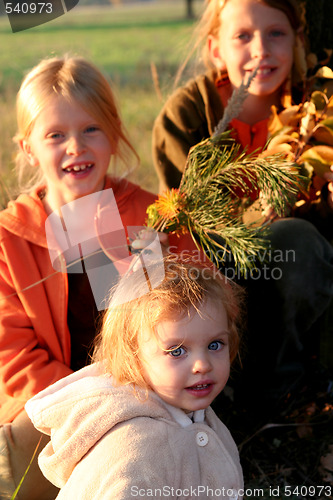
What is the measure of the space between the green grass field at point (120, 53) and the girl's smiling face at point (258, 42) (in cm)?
33

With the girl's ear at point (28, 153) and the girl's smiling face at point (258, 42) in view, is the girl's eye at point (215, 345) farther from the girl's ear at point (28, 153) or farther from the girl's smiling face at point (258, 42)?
the girl's smiling face at point (258, 42)

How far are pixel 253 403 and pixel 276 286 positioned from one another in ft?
1.61

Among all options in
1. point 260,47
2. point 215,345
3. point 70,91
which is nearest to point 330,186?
point 260,47

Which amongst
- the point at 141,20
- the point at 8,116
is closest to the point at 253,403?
the point at 8,116

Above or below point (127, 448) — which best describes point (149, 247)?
above

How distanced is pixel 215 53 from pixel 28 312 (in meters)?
1.32

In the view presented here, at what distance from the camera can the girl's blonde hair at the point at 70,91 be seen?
84.5 inches

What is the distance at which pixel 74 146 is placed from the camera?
2104 millimetres

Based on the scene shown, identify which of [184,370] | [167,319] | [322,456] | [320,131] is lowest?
[322,456]

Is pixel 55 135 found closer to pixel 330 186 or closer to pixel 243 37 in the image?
pixel 243 37

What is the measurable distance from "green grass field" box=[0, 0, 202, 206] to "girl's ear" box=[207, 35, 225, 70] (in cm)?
14

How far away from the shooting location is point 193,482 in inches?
59.8

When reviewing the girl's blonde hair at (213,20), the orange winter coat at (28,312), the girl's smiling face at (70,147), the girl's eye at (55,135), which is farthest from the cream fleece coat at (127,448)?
the girl's blonde hair at (213,20)

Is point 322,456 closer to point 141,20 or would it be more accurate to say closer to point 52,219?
point 52,219
